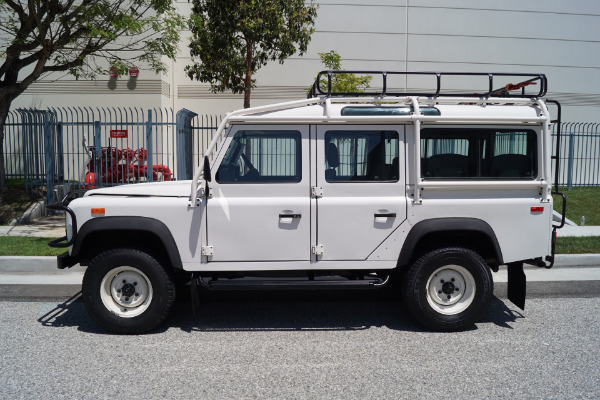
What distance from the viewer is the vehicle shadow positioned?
5.44 metres

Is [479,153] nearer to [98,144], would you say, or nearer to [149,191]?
[149,191]

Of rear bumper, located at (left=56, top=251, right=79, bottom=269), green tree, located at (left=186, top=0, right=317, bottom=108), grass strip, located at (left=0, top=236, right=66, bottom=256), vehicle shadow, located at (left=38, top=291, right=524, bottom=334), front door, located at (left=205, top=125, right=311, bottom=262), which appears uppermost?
green tree, located at (left=186, top=0, right=317, bottom=108)

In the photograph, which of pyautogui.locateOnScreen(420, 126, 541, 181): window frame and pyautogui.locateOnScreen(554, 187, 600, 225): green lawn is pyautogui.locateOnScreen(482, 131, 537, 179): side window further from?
pyautogui.locateOnScreen(554, 187, 600, 225): green lawn

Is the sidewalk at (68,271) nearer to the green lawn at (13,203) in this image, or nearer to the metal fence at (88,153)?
the green lawn at (13,203)

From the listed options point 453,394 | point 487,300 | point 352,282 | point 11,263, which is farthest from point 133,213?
point 11,263

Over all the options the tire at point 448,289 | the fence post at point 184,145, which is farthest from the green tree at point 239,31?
the tire at point 448,289

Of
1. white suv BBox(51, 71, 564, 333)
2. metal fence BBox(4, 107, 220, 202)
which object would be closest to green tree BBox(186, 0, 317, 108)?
metal fence BBox(4, 107, 220, 202)

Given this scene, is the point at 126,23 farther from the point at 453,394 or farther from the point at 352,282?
the point at 453,394

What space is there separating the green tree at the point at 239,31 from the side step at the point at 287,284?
7975 millimetres

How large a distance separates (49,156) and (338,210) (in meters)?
10.6

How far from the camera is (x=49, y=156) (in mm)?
13195

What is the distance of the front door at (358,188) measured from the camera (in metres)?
5.05

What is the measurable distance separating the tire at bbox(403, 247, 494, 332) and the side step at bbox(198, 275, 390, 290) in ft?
1.09

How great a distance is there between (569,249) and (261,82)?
12.7 metres
